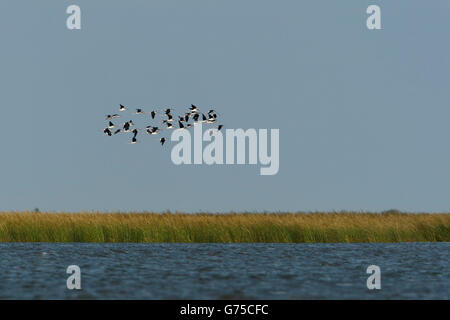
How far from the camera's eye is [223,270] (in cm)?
2777

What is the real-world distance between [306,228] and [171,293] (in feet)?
63.6

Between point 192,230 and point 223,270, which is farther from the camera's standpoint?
point 192,230

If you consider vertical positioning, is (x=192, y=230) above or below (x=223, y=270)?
below

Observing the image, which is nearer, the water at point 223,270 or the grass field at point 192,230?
the water at point 223,270

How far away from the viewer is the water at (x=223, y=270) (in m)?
22.4

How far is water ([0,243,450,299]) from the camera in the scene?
73.5 feet

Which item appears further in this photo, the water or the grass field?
the grass field

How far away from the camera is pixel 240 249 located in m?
36.2
